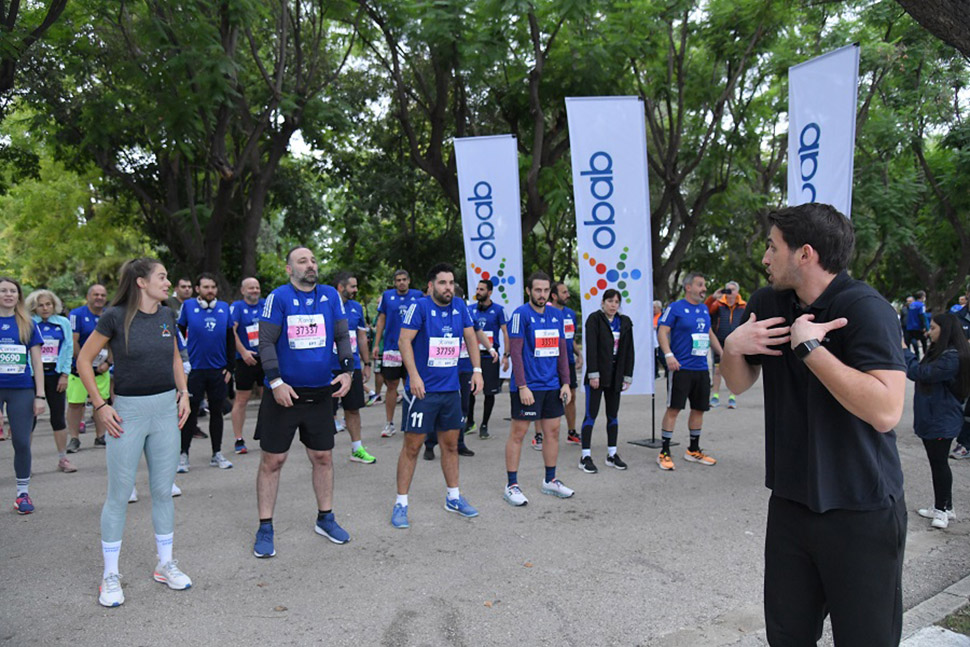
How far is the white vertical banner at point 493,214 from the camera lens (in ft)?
35.2

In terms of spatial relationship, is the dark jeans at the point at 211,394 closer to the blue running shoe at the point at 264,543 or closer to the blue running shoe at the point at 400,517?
the blue running shoe at the point at 264,543

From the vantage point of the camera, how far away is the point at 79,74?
1320cm

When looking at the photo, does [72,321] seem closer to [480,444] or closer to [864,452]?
[480,444]

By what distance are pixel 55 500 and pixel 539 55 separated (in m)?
10.7

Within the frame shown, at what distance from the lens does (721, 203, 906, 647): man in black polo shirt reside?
211cm

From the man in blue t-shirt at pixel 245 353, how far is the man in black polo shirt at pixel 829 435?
6.68 meters

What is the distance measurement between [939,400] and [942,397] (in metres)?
0.05

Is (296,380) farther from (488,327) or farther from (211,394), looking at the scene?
(488,327)

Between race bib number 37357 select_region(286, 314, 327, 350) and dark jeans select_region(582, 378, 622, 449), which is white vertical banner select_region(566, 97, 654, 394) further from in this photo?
race bib number 37357 select_region(286, 314, 327, 350)

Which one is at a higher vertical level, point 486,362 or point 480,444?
point 486,362

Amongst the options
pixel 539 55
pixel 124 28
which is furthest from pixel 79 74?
pixel 539 55

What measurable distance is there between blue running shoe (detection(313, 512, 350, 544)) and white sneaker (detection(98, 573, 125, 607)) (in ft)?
4.70

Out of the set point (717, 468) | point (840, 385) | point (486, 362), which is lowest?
point (717, 468)

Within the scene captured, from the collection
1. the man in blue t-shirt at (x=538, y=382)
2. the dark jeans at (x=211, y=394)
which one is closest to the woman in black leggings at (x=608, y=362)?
the man in blue t-shirt at (x=538, y=382)
